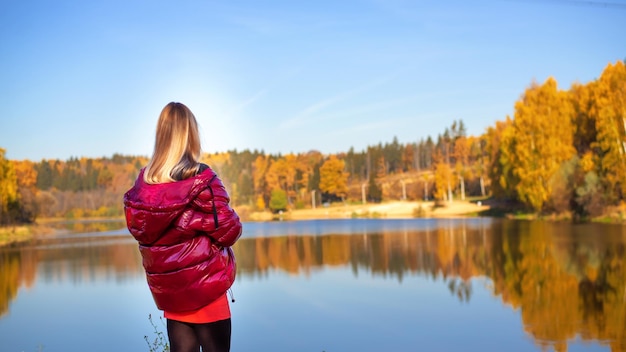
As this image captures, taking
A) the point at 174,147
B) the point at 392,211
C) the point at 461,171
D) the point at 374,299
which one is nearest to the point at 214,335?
the point at 174,147

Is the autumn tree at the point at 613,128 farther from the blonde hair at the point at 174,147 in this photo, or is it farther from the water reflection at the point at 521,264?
the blonde hair at the point at 174,147

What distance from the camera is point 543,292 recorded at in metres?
12.6

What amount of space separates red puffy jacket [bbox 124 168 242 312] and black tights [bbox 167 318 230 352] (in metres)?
0.09

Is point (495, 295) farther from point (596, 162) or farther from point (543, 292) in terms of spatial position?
point (596, 162)

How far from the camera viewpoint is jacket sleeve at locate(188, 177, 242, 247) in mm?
2670

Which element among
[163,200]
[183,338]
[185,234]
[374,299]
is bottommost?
[374,299]

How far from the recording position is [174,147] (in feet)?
8.86

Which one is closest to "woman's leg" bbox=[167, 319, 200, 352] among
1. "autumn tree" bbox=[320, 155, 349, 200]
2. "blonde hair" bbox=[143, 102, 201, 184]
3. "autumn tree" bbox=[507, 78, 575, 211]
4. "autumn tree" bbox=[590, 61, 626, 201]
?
"blonde hair" bbox=[143, 102, 201, 184]

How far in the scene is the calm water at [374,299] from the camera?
945cm

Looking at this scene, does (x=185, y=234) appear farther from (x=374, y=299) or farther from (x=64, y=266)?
(x=64, y=266)

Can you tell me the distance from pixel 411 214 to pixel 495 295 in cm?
4097

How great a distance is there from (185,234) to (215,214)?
16 cm

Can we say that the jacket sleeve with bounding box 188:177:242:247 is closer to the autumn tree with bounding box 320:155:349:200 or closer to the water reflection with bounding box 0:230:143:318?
the water reflection with bounding box 0:230:143:318

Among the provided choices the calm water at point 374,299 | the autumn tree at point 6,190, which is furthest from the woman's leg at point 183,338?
the autumn tree at point 6,190
